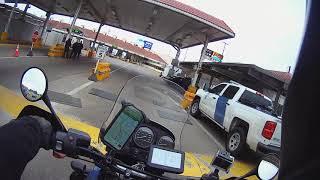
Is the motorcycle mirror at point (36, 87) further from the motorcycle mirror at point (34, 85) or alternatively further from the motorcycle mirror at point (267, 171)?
the motorcycle mirror at point (267, 171)

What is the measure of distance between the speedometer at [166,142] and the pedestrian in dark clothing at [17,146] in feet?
3.44

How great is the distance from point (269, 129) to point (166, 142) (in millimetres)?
7850

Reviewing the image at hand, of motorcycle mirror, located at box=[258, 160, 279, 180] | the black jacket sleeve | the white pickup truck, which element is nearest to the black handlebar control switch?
the black jacket sleeve

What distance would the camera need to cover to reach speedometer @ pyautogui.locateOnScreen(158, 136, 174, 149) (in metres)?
2.81

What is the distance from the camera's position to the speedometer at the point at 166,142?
2814 mm

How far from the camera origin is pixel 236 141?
11102 millimetres

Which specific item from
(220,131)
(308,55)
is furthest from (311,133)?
(220,131)

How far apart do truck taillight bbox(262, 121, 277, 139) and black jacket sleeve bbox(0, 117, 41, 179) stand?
896cm

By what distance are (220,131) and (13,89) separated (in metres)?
7.74

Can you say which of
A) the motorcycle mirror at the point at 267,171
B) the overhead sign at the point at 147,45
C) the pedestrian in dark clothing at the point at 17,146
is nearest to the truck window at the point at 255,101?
the motorcycle mirror at the point at 267,171

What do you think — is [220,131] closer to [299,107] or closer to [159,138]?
[159,138]

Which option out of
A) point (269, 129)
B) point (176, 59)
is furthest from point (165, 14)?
point (269, 129)

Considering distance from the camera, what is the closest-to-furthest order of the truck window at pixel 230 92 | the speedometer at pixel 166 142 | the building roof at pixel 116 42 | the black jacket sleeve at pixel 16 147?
the black jacket sleeve at pixel 16 147, the speedometer at pixel 166 142, the truck window at pixel 230 92, the building roof at pixel 116 42

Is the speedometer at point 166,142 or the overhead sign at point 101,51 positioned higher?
the overhead sign at point 101,51
